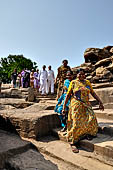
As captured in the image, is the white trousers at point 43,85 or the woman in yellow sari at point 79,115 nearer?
the woman in yellow sari at point 79,115

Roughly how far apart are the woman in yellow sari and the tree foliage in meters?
29.2

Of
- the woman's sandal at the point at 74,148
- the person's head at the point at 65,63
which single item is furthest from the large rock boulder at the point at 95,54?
the woman's sandal at the point at 74,148

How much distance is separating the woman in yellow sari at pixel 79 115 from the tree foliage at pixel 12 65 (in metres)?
29.2

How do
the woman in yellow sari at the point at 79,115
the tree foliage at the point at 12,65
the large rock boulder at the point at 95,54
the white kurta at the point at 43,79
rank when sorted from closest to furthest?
the woman in yellow sari at the point at 79,115 < the white kurta at the point at 43,79 < the large rock boulder at the point at 95,54 < the tree foliage at the point at 12,65

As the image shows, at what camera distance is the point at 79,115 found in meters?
2.76

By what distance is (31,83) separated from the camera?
32.7 ft

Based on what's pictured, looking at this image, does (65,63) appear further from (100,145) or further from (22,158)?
(22,158)

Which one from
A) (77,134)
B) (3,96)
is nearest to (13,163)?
(77,134)

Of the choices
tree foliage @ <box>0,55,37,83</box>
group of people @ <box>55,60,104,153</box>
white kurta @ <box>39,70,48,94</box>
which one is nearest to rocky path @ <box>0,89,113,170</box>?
group of people @ <box>55,60,104,153</box>

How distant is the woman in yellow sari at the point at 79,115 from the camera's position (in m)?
2.65

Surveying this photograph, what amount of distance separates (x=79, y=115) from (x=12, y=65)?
31.9 m

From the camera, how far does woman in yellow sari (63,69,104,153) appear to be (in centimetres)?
265

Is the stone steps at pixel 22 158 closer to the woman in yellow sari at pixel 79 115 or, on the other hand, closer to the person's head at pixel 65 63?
the woman in yellow sari at pixel 79 115

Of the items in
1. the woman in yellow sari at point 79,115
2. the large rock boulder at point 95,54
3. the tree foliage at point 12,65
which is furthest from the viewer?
the tree foliage at point 12,65
